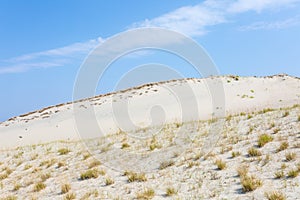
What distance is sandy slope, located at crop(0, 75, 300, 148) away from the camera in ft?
95.9

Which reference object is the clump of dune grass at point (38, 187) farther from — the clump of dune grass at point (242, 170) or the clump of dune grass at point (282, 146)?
the clump of dune grass at point (282, 146)

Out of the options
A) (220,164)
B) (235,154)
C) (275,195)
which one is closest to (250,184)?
(275,195)

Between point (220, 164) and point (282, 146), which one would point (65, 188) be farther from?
point (282, 146)

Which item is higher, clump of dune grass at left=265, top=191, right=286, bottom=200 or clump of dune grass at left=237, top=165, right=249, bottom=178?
clump of dune grass at left=237, top=165, right=249, bottom=178

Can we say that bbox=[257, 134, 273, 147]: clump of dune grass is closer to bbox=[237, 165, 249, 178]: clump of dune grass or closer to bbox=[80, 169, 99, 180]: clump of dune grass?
bbox=[237, 165, 249, 178]: clump of dune grass

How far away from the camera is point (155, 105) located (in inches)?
1420

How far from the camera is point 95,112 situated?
36.1m

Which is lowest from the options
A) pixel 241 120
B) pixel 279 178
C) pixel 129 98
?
pixel 279 178

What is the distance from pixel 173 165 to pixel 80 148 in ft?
20.1

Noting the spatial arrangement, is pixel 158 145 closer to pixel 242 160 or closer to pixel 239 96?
pixel 242 160

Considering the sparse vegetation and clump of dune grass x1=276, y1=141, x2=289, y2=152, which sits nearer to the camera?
the sparse vegetation

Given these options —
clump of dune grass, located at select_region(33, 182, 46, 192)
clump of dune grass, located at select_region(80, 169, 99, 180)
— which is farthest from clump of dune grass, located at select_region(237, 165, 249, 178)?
clump of dune grass, located at select_region(33, 182, 46, 192)

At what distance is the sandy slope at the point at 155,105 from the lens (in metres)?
29.2

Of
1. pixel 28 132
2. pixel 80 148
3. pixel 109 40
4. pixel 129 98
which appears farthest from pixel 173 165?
pixel 129 98
